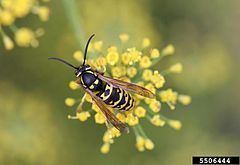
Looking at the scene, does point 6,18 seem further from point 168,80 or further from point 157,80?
point 168,80

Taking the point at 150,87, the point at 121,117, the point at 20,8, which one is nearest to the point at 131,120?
the point at 121,117

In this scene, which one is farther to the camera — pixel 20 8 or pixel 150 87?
pixel 150 87

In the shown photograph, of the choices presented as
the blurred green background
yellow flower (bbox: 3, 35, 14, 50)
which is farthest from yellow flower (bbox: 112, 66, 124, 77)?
the blurred green background

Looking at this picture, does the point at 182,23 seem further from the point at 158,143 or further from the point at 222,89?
the point at 158,143

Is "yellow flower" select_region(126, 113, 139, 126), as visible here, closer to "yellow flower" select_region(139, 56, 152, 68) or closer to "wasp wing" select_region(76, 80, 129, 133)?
"wasp wing" select_region(76, 80, 129, 133)

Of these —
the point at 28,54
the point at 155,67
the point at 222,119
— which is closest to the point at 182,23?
the point at 155,67

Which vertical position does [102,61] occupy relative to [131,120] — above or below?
above

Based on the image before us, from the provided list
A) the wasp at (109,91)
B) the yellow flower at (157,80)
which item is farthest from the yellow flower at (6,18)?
the yellow flower at (157,80)
